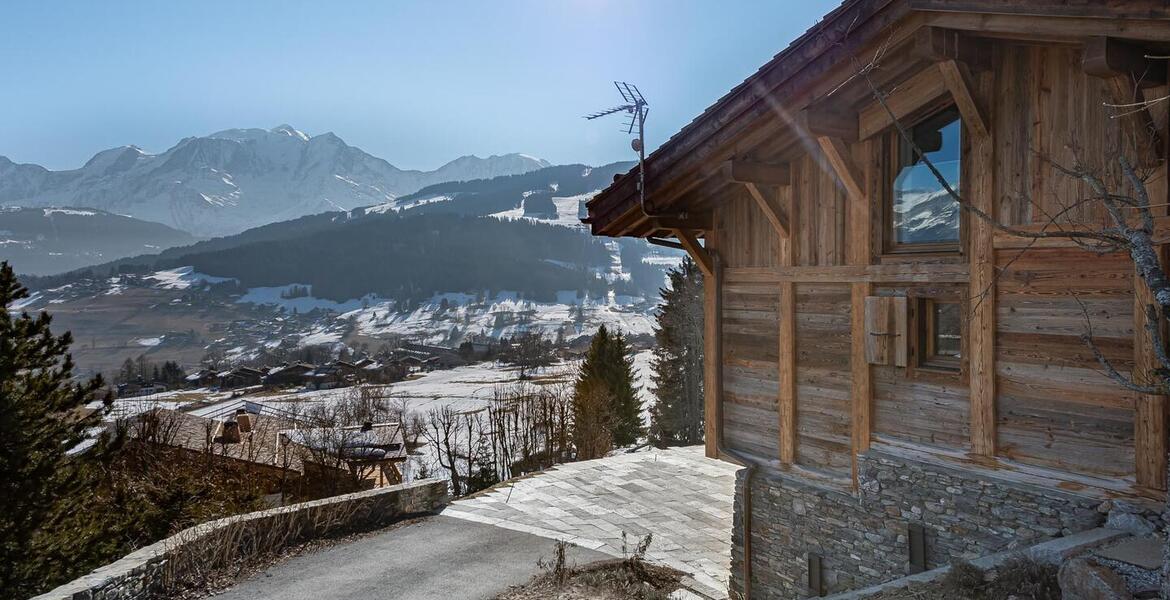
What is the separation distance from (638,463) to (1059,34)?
571 inches

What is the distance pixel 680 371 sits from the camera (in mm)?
31984

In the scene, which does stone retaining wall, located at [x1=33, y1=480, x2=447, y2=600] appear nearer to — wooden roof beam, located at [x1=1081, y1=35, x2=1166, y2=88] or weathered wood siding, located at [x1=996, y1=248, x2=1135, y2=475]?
weathered wood siding, located at [x1=996, y1=248, x2=1135, y2=475]

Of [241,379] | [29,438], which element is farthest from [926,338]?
[241,379]

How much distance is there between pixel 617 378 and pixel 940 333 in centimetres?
2516

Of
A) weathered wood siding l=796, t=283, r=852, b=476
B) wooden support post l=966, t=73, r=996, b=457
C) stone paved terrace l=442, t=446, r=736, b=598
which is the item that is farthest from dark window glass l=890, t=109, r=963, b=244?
stone paved terrace l=442, t=446, r=736, b=598

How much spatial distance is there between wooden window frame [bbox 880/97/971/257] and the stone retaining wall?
8.95m

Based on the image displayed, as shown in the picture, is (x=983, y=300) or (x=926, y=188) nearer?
(x=983, y=300)

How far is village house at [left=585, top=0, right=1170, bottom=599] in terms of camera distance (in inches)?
207

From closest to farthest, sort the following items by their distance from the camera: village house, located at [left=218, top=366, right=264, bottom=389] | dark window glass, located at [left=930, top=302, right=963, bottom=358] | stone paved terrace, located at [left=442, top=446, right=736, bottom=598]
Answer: dark window glass, located at [left=930, top=302, right=963, bottom=358], stone paved terrace, located at [left=442, top=446, right=736, bottom=598], village house, located at [left=218, top=366, right=264, bottom=389]

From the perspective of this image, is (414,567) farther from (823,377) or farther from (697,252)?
(823,377)

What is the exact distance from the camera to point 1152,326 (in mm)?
3584

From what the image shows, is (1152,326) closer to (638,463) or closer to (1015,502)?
(1015,502)

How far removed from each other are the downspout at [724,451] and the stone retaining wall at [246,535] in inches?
237

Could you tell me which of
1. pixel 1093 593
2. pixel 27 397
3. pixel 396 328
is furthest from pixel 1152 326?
pixel 396 328
